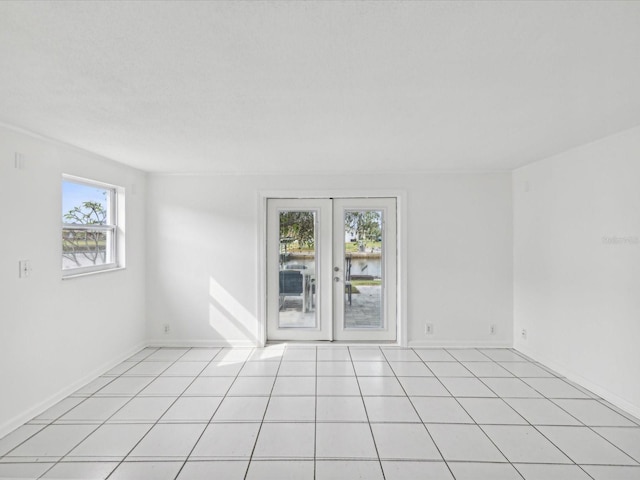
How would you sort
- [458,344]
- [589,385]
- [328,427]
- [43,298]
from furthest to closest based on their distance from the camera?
1. [458,344]
2. [589,385]
3. [43,298]
4. [328,427]

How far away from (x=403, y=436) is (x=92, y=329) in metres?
3.18

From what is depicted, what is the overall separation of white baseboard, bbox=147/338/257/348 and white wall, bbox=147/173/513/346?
0.04 ft

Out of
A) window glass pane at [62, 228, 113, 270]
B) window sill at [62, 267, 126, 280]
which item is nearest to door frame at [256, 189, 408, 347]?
window sill at [62, 267, 126, 280]

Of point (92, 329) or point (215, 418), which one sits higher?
point (92, 329)

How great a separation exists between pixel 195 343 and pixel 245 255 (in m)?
1.35

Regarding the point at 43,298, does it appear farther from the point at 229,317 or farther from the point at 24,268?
the point at 229,317

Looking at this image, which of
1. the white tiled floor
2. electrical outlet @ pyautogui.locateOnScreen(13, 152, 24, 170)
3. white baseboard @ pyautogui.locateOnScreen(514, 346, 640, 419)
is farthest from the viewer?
white baseboard @ pyautogui.locateOnScreen(514, 346, 640, 419)

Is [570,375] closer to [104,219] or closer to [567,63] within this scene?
[567,63]

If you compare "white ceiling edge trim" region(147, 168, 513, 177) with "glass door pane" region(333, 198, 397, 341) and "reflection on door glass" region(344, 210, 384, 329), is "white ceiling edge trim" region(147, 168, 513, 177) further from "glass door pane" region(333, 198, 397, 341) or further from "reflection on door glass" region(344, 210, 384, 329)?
"reflection on door glass" region(344, 210, 384, 329)

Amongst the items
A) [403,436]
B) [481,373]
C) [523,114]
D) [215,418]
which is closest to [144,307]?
[215,418]

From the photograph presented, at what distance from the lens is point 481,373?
3.72 m

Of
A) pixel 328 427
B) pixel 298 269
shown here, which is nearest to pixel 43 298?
pixel 328 427

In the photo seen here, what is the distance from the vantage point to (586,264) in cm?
331

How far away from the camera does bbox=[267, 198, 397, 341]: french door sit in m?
4.76
